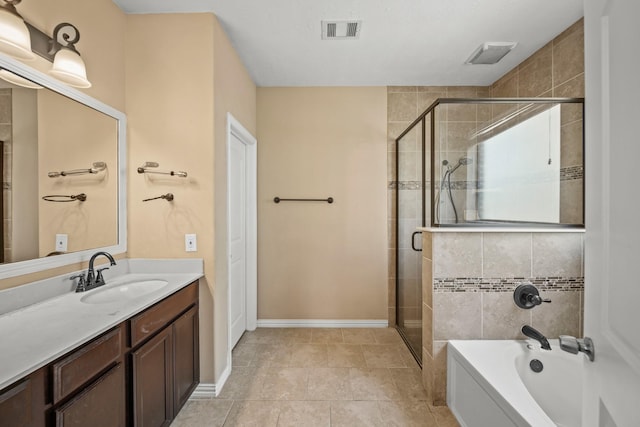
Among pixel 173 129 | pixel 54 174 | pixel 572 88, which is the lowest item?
pixel 54 174

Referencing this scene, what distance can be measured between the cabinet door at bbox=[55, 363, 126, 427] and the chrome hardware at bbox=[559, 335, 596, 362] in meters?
1.55

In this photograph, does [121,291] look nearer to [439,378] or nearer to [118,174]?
[118,174]

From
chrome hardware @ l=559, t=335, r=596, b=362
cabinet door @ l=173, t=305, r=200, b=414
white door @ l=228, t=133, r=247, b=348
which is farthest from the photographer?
white door @ l=228, t=133, r=247, b=348

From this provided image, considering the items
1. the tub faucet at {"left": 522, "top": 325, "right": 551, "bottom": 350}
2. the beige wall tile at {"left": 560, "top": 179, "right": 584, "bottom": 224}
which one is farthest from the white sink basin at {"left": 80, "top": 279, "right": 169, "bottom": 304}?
the beige wall tile at {"left": 560, "top": 179, "right": 584, "bottom": 224}

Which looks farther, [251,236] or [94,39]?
[251,236]

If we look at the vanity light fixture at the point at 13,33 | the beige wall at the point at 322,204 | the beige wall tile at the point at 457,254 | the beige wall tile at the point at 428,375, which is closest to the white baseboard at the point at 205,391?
the beige wall at the point at 322,204

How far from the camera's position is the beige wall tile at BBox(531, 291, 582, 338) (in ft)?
6.46

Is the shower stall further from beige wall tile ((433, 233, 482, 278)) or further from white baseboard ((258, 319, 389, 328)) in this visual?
white baseboard ((258, 319, 389, 328))

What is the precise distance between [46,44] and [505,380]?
9.54 feet

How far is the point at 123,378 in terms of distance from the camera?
1.33 m

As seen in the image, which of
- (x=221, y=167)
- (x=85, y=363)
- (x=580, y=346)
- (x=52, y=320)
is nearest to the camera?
(x=580, y=346)

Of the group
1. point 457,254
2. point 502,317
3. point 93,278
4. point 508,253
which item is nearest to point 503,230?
point 508,253

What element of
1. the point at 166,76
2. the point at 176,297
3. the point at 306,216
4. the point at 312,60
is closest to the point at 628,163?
the point at 176,297

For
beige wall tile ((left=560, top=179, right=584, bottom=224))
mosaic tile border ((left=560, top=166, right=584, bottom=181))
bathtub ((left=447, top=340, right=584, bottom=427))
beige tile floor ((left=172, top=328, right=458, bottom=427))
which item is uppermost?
mosaic tile border ((left=560, top=166, right=584, bottom=181))
